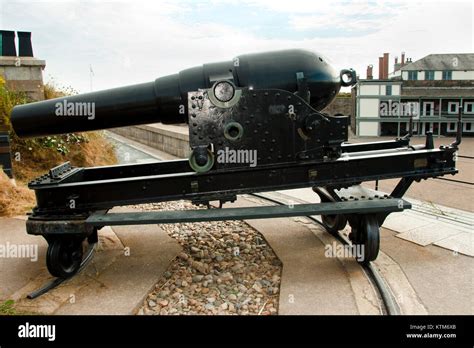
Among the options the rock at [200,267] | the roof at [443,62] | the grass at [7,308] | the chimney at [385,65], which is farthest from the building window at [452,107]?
the grass at [7,308]

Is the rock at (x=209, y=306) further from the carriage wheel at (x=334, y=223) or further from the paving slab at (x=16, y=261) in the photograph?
the carriage wheel at (x=334, y=223)

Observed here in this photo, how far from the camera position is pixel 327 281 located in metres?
3.28

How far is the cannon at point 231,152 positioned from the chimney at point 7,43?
257 inches

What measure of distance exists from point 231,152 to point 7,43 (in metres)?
8.19

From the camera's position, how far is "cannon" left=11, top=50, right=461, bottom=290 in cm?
320

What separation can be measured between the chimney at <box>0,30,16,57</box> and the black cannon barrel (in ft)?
21.4

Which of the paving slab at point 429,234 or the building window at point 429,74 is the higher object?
the building window at point 429,74

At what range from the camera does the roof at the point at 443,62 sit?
3634cm

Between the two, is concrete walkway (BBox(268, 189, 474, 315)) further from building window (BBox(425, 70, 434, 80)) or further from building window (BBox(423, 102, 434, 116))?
building window (BBox(425, 70, 434, 80))

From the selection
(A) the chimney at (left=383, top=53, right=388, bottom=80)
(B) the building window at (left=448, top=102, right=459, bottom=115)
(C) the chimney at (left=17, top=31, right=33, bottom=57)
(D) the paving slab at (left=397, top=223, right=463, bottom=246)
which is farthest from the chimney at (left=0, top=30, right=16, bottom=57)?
(A) the chimney at (left=383, top=53, right=388, bottom=80)

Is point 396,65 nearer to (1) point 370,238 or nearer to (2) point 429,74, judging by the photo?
(2) point 429,74

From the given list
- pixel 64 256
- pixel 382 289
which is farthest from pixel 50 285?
pixel 382 289

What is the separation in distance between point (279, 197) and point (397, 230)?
2.06m
